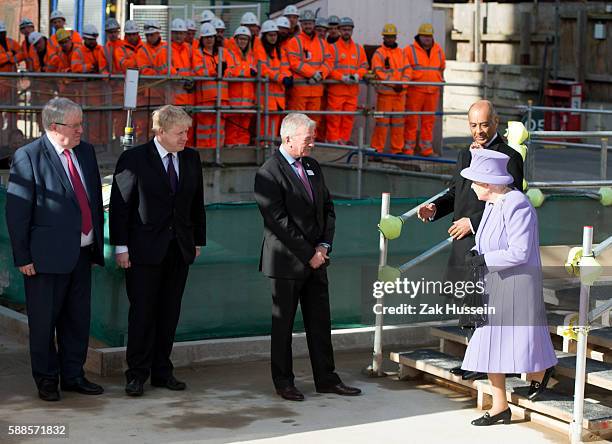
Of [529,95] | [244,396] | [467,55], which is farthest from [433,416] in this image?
[467,55]

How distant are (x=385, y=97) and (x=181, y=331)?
9.07 m

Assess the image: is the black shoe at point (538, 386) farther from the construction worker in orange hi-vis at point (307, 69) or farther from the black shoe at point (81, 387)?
the construction worker in orange hi-vis at point (307, 69)

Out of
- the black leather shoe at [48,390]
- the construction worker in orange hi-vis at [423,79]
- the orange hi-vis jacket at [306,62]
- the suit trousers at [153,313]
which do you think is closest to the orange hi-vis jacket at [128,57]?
the orange hi-vis jacket at [306,62]

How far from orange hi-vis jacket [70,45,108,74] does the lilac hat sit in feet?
33.0

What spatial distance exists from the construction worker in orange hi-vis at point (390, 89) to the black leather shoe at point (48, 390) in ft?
33.1

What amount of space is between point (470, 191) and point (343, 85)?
9.28 metres

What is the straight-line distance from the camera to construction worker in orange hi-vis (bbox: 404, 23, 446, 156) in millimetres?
17391

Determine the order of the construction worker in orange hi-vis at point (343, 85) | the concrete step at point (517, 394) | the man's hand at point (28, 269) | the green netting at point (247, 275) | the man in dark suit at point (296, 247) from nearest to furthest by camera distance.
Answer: the concrete step at point (517, 394)
the man's hand at point (28, 269)
the man in dark suit at point (296, 247)
the green netting at point (247, 275)
the construction worker in orange hi-vis at point (343, 85)

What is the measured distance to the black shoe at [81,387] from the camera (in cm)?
761

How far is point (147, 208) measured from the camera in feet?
25.1

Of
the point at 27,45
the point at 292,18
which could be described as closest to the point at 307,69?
the point at 292,18

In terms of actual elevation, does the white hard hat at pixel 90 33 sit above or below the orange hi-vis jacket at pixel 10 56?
above

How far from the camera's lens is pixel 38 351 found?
7508 millimetres

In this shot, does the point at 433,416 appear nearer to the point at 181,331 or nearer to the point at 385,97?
the point at 181,331
